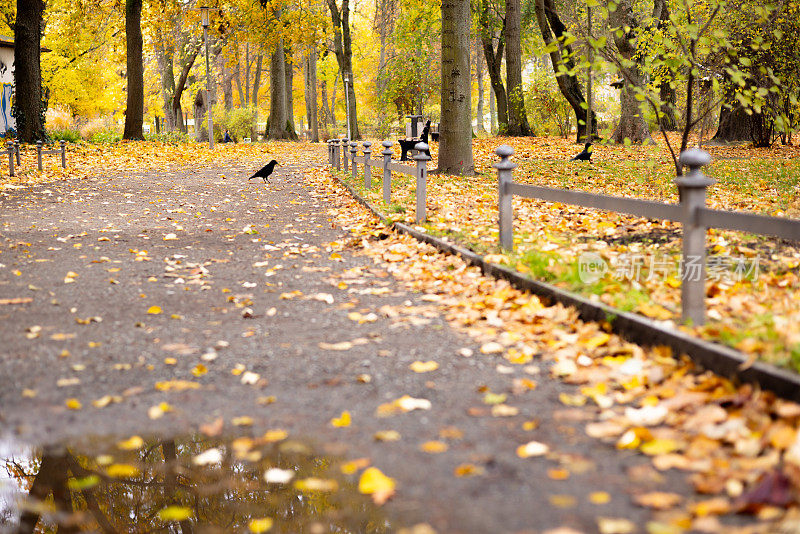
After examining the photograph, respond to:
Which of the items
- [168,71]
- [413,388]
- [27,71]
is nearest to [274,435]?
[413,388]

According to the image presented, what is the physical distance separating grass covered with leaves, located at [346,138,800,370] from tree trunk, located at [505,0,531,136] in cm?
1292

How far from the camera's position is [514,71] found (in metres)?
29.2

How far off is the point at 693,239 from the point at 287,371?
2502mm

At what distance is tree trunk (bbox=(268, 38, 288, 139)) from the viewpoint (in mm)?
36531

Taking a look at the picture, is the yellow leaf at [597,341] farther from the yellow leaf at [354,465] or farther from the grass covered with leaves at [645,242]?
the yellow leaf at [354,465]

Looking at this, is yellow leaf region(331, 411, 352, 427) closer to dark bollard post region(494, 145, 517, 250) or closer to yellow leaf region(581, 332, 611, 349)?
yellow leaf region(581, 332, 611, 349)

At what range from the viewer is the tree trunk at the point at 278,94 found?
36531 mm

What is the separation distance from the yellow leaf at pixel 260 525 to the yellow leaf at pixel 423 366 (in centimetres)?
168

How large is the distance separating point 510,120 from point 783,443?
2953 cm

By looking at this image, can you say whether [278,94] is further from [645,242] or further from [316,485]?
[316,485]

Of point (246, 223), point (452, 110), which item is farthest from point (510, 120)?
point (246, 223)

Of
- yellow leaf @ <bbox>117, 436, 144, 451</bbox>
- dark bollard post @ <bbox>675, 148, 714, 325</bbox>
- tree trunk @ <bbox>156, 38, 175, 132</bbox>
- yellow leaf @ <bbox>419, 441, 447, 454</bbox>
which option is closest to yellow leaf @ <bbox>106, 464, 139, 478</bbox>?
yellow leaf @ <bbox>117, 436, 144, 451</bbox>

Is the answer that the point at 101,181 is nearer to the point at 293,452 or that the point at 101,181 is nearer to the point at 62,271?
the point at 62,271

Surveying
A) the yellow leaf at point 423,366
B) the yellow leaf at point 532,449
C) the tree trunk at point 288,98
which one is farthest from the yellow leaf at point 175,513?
the tree trunk at point 288,98
